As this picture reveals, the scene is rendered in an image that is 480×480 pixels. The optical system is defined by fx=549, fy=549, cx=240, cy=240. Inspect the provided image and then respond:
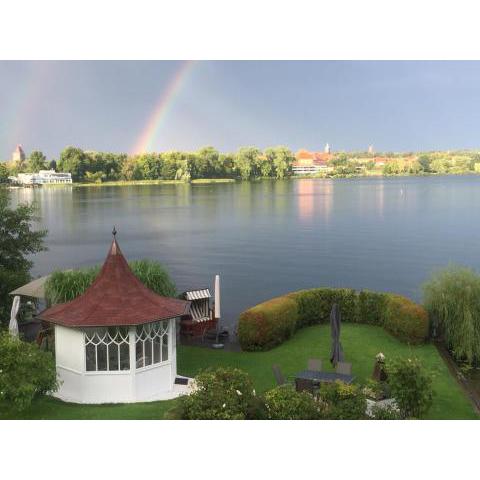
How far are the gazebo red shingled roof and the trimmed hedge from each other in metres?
3.17

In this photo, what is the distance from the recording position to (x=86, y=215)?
91.4ft

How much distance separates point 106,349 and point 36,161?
690 inches

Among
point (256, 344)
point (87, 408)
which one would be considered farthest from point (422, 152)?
point (87, 408)

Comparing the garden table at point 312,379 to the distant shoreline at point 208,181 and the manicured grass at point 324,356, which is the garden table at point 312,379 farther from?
the distant shoreline at point 208,181

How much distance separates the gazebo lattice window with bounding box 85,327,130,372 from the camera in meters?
11.1

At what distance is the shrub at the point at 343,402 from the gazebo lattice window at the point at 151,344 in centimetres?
387

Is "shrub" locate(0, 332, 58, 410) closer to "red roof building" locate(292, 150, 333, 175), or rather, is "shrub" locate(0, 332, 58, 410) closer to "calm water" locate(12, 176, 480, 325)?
"calm water" locate(12, 176, 480, 325)

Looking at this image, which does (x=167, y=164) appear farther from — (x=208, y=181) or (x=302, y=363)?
(x=302, y=363)

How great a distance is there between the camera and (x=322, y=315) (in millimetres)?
17328

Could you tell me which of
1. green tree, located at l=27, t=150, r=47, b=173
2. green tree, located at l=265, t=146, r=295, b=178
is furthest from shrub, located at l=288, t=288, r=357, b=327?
green tree, located at l=27, t=150, r=47, b=173

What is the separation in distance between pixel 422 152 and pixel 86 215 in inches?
754

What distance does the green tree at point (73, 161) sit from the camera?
2603 cm

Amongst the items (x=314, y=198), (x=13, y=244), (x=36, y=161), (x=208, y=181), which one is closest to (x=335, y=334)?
(x=13, y=244)

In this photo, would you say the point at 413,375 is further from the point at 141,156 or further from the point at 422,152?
the point at 422,152
